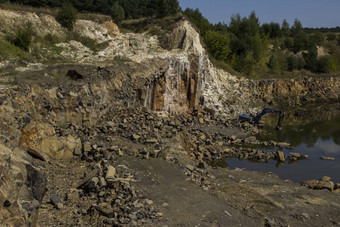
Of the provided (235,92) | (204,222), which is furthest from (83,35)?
(204,222)

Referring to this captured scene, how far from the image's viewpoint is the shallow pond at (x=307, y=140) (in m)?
23.5

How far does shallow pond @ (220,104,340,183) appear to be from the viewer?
23484mm

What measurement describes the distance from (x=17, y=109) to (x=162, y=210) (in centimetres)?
966

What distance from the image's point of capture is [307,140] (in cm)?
3173

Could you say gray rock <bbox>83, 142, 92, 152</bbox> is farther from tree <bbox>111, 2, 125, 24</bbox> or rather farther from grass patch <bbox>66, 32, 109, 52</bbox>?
tree <bbox>111, 2, 125, 24</bbox>

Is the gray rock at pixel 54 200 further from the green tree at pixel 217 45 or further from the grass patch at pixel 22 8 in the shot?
the green tree at pixel 217 45

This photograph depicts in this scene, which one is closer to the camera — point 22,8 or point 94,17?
point 22,8

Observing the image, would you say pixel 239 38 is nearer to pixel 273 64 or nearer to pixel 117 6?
pixel 273 64

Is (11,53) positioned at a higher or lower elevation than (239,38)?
lower

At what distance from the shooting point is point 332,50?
249 ft

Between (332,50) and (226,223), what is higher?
(332,50)

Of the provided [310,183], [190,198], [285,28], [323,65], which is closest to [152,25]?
[310,183]

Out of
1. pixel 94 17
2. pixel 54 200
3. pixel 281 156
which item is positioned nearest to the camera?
pixel 54 200

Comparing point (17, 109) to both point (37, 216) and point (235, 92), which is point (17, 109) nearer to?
point (37, 216)
